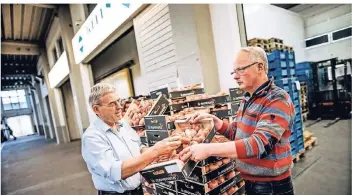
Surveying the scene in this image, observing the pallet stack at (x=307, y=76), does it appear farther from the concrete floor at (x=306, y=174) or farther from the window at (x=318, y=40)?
the window at (x=318, y=40)

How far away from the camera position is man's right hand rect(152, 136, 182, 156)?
1562 millimetres

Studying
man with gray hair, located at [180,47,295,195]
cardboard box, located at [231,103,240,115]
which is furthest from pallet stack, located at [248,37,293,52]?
man with gray hair, located at [180,47,295,195]

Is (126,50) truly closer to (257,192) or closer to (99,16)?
(99,16)

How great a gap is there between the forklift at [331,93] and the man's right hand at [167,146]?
8.44 metres

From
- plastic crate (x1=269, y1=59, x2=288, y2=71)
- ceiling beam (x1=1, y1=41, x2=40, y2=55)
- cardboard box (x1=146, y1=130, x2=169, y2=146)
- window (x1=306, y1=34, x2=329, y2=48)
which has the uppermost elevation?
ceiling beam (x1=1, y1=41, x2=40, y2=55)

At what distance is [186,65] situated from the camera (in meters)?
3.91

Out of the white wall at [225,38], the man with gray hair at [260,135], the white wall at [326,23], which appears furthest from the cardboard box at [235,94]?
the white wall at [326,23]

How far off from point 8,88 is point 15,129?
23.1 ft

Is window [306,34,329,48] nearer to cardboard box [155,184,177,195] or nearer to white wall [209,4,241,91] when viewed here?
white wall [209,4,241,91]

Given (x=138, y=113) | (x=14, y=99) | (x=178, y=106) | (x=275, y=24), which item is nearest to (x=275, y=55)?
(x=178, y=106)

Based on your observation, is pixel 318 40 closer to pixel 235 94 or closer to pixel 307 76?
pixel 307 76

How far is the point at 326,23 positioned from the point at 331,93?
636cm

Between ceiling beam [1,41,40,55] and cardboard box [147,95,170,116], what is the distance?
46.6 feet

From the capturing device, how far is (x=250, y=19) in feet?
23.2
